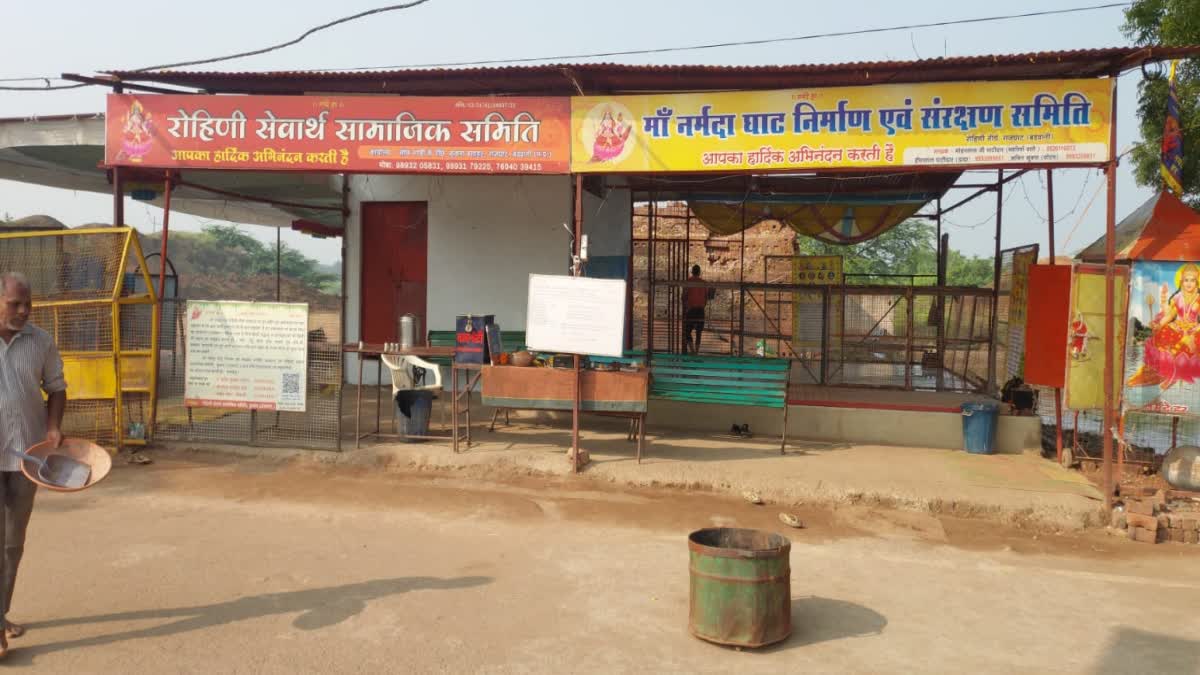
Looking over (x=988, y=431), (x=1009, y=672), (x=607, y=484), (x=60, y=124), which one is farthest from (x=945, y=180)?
(x=60, y=124)

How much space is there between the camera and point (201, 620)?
5.19 meters

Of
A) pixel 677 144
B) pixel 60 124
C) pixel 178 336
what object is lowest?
pixel 178 336

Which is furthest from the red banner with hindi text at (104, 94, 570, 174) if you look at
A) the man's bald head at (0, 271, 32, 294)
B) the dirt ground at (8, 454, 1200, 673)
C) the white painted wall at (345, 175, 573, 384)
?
the man's bald head at (0, 271, 32, 294)

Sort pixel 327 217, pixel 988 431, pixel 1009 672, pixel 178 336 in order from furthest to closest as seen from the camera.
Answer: pixel 327 217, pixel 178 336, pixel 988 431, pixel 1009 672

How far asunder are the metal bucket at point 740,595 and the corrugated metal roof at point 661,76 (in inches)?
212

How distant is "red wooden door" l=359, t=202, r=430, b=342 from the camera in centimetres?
1359

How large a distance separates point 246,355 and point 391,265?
14.5 ft

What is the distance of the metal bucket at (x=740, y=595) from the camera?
16.0 feet

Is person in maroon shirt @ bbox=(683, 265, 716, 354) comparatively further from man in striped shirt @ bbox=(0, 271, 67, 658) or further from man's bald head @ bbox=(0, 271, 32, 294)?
man's bald head @ bbox=(0, 271, 32, 294)

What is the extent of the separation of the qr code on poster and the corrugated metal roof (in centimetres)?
341

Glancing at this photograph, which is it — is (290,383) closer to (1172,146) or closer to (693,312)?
(693,312)

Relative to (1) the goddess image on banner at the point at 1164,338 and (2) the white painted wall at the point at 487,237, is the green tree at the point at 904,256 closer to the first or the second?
(2) the white painted wall at the point at 487,237

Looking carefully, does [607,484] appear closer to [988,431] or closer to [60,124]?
[988,431]

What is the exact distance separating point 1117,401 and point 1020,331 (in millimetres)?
2032
